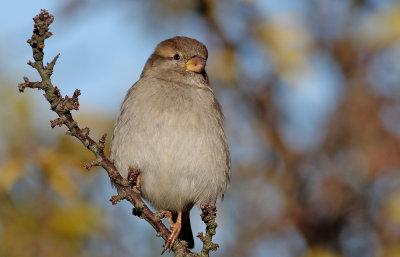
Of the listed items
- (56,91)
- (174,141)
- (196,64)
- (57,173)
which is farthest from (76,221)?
(196,64)

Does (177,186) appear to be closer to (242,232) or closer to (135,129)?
(135,129)

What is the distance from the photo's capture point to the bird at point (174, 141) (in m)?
4.89

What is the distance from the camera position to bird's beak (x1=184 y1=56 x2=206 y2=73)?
18.3 feet

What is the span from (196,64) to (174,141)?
961mm

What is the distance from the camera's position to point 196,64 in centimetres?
559

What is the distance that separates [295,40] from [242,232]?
6.12 feet

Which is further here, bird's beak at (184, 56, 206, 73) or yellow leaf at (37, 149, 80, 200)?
bird's beak at (184, 56, 206, 73)

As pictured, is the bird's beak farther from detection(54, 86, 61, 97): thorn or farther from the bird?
detection(54, 86, 61, 97): thorn

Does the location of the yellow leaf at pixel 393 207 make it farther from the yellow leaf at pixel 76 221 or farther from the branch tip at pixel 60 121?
the branch tip at pixel 60 121

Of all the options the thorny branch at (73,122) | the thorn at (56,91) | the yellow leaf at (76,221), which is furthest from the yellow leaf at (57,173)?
the thorn at (56,91)

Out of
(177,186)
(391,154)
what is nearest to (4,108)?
(177,186)

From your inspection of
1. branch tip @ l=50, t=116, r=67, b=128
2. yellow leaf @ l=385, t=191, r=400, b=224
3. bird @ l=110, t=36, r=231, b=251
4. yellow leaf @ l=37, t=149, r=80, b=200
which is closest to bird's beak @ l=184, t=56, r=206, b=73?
bird @ l=110, t=36, r=231, b=251

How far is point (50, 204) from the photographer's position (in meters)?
4.57

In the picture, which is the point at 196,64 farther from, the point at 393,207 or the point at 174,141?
the point at 393,207
